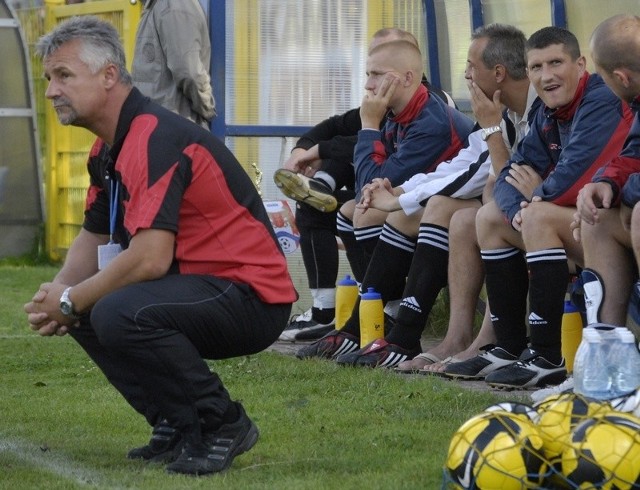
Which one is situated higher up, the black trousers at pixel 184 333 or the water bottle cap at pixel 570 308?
the black trousers at pixel 184 333

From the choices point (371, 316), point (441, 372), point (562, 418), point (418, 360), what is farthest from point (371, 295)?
point (562, 418)

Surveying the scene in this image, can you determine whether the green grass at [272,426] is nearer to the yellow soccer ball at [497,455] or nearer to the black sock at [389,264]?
the yellow soccer ball at [497,455]

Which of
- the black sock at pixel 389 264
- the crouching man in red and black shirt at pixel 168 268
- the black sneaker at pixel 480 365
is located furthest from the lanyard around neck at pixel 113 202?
the black sock at pixel 389 264

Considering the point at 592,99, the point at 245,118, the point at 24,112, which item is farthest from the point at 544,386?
the point at 24,112

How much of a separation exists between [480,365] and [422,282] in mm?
687

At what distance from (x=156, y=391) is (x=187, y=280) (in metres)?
0.41

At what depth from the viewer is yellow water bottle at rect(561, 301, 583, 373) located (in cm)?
674

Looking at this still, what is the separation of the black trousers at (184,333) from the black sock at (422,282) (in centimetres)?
A: 239

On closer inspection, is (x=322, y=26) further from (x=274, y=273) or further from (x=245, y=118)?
(x=274, y=273)

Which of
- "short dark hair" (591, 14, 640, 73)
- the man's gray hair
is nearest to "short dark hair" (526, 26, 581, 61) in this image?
"short dark hair" (591, 14, 640, 73)

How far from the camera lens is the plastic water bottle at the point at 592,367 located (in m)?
4.65

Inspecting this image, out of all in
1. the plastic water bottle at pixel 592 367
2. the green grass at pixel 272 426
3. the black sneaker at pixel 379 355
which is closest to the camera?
the plastic water bottle at pixel 592 367

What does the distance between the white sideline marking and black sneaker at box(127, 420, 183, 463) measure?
27cm

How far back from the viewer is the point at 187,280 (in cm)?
501
